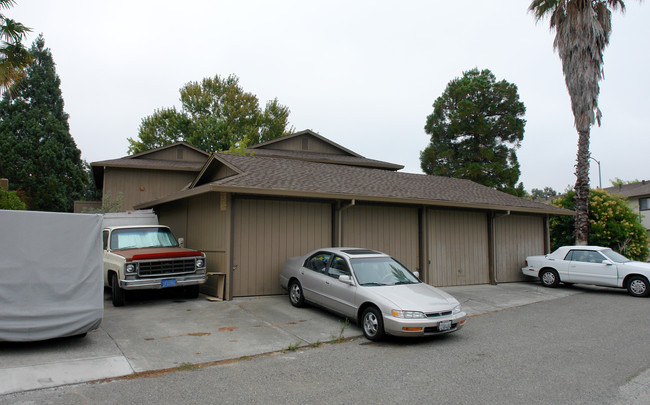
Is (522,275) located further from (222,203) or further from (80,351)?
(80,351)

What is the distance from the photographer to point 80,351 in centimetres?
630

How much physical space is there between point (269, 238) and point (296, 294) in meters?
2.01

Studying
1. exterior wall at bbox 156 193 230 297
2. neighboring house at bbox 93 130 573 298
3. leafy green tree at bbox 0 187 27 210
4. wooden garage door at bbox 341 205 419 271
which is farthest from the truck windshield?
wooden garage door at bbox 341 205 419 271

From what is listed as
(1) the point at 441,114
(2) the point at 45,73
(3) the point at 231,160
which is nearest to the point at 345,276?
(3) the point at 231,160

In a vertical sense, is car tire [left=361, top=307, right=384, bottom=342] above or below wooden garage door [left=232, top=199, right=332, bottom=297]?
below

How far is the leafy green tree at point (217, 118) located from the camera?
127 ft

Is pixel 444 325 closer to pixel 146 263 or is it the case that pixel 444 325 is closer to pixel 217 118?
pixel 146 263

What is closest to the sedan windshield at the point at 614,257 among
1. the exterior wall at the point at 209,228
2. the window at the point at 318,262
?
the window at the point at 318,262

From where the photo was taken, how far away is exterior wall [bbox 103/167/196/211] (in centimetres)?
2183

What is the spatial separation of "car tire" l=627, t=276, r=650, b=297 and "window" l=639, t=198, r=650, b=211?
27014 millimetres

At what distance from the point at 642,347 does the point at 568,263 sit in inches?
291

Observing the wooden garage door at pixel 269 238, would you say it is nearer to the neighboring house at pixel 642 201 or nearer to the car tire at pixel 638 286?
the car tire at pixel 638 286

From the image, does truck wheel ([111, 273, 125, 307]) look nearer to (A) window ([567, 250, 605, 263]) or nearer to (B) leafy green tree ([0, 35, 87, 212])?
(A) window ([567, 250, 605, 263])

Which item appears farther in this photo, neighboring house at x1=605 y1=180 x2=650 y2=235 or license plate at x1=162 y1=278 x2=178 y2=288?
neighboring house at x1=605 y1=180 x2=650 y2=235
